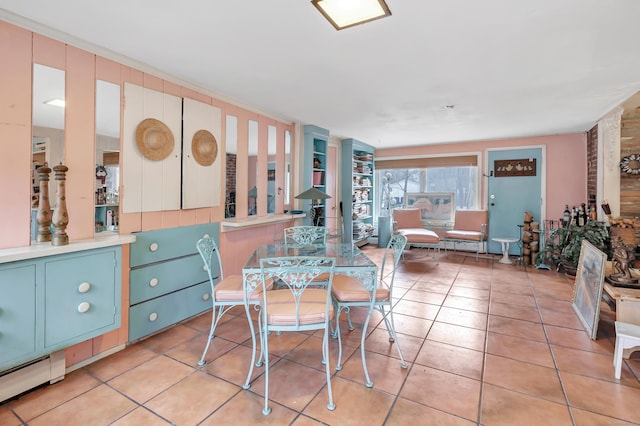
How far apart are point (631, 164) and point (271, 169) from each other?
4338 millimetres

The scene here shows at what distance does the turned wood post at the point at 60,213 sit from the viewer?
192 centimetres

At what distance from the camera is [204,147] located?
9.95ft

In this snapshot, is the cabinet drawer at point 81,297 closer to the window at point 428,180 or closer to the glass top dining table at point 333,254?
the glass top dining table at point 333,254

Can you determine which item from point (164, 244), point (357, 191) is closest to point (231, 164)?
point (164, 244)

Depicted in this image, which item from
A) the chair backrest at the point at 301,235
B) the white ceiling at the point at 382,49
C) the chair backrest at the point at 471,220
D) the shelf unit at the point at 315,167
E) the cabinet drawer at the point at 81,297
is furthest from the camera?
the chair backrest at the point at 471,220

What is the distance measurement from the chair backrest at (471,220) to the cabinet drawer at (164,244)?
459 cm

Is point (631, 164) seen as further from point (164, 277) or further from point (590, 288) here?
point (164, 277)

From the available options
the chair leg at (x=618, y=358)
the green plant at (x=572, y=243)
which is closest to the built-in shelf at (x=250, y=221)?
the chair leg at (x=618, y=358)

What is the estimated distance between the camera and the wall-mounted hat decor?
366 cm

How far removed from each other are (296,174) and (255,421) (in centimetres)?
324

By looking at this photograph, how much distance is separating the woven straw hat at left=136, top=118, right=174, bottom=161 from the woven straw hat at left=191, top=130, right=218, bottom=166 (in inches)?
9.8

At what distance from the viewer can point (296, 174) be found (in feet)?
14.5

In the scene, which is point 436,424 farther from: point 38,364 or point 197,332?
point 38,364

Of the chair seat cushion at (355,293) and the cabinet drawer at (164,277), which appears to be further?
the cabinet drawer at (164,277)
